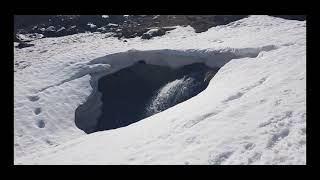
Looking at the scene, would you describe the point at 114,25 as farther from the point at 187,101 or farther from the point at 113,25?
the point at 187,101

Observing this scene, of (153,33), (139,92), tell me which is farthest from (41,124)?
(153,33)

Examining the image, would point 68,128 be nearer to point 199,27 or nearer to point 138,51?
point 138,51

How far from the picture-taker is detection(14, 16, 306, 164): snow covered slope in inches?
298

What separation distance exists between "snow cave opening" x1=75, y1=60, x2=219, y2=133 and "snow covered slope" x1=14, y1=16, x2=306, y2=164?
350 millimetres

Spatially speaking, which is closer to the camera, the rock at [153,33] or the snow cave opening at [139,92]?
the snow cave opening at [139,92]

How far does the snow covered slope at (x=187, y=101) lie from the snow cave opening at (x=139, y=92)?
350 mm

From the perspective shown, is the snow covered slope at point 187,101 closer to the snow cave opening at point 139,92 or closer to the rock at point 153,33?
the snow cave opening at point 139,92

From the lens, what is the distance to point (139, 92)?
565 inches

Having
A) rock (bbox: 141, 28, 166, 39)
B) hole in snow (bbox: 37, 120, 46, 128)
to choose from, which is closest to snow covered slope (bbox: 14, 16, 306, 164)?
hole in snow (bbox: 37, 120, 46, 128)

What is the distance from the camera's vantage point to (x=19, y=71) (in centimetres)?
1580

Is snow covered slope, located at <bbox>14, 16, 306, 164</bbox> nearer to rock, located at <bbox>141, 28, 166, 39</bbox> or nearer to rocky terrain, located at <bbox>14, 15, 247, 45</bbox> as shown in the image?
rock, located at <bbox>141, 28, 166, 39</bbox>

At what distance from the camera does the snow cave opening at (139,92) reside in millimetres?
13188

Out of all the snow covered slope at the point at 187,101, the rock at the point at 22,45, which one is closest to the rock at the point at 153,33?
the snow covered slope at the point at 187,101

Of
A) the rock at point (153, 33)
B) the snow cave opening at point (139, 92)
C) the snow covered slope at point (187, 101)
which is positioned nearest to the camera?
the snow covered slope at point (187, 101)
